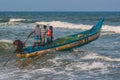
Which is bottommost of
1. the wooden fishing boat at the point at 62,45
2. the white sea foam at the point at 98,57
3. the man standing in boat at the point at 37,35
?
the white sea foam at the point at 98,57

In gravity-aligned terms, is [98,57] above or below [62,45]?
below

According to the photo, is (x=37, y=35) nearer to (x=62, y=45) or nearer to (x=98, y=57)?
(x=62, y=45)

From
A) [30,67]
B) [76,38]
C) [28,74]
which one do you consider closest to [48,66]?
[30,67]

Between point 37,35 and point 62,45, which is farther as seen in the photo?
point 62,45

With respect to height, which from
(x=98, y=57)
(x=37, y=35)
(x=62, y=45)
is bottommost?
(x=98, y=57)

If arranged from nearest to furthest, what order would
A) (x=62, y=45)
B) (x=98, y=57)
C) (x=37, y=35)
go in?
(x=98, y=57)
(x=37, y=35)
(x=62, y=45)

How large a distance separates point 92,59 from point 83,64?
51.5 inches

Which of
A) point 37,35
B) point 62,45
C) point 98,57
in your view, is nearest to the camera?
point 98,57

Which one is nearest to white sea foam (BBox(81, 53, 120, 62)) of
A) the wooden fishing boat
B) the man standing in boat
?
the wooden fishing boat

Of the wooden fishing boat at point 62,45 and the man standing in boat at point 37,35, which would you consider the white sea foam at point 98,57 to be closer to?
the wooden fishing boat at point 62,45

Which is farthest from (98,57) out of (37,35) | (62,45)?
(37,35)

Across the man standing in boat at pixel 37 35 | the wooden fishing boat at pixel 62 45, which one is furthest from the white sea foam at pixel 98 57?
the man standing in boat at pixel 37 35

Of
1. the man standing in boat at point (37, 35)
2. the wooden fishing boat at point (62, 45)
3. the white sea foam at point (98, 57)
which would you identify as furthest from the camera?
the man standing in boat at point (37, 35)

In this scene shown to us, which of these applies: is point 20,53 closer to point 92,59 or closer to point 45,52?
point 45,52
